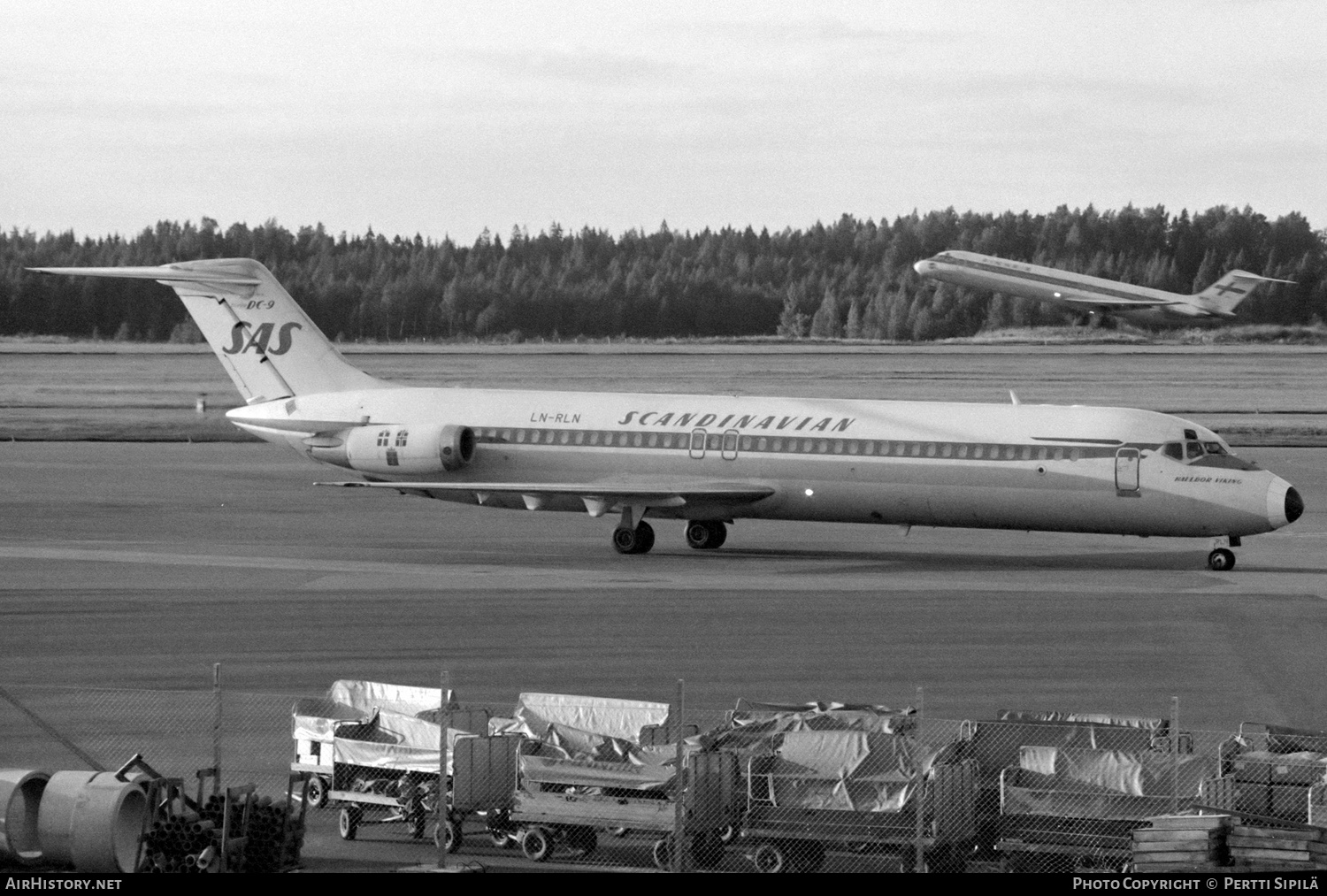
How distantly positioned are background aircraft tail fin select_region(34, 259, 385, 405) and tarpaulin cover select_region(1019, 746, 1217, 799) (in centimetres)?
2636

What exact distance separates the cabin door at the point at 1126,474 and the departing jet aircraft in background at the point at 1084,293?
134ft

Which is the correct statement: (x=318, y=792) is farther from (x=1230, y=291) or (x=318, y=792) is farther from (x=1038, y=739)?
(x=1230, y=291)

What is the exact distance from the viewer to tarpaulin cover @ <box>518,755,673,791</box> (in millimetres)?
14289

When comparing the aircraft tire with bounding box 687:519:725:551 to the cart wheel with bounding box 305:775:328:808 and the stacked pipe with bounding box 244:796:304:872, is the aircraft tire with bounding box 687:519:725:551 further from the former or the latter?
the stacked pipe with bounding box 244:796:304:872

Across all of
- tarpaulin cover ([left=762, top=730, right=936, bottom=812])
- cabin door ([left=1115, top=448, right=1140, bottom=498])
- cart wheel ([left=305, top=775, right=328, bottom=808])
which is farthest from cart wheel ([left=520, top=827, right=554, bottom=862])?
cabin door ([left=1115, top=448, right=1140, bottom=498])

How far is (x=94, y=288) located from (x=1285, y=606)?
59406 mm

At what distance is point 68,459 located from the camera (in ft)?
191

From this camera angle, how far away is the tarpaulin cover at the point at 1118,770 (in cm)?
1406

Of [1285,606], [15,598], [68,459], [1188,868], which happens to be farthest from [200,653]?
[68,459]

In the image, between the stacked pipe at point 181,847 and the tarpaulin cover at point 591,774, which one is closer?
the stacked pipe at point 181,847

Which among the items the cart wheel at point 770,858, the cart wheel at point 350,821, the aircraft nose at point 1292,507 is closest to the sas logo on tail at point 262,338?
the aircraft nose at point 1292,507

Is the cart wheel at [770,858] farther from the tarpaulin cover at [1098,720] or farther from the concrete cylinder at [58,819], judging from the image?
the concrete cylinder at [58,819]
